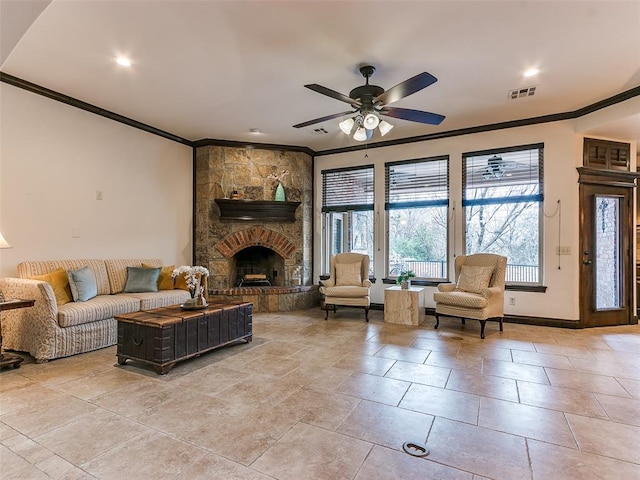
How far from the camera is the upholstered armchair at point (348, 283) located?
5148 mm

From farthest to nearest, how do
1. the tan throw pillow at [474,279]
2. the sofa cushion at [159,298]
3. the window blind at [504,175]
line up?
1. the window blind at [504,175]
2. the tan throw pillow at [474,279]
3. the sofa cushion at [159,298]

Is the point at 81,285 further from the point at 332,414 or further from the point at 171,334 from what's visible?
the point at 332,414

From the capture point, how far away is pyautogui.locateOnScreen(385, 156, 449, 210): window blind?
5602 millimetres

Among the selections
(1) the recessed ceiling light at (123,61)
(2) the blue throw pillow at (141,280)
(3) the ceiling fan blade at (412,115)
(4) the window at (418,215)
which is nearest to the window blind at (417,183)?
(4) the window at (418,215)

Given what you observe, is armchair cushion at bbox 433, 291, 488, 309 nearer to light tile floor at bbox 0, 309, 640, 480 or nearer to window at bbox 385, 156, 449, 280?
light tile floor at bbox 0, 309, 640, 480

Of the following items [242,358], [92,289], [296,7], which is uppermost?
[296,7]

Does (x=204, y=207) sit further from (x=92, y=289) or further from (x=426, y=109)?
(x=426, y=109)

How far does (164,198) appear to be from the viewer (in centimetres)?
559

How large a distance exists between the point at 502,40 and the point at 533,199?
2745 millimetres

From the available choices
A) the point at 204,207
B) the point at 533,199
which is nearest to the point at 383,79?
the point at 533,199

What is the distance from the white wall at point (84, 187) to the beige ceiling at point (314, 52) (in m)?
0.40

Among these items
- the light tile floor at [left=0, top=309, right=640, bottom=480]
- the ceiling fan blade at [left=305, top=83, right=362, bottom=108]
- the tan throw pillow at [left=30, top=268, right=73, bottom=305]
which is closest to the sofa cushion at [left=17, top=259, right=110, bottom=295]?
the tan throw pillow at [left=30, top=268, right=73, bottom=305]

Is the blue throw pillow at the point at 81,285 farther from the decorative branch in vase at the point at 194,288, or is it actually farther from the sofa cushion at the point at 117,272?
the decorative branch in vase at the point at 194,288

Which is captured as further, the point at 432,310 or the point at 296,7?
the point at 432,310
